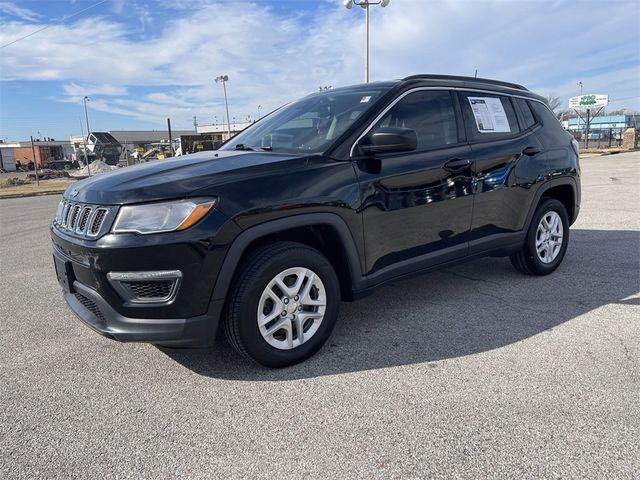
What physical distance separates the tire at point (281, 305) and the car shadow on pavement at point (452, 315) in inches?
6.2

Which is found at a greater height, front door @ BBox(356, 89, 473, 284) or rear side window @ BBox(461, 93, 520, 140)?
rear side window @ BBox(461, 93, 520, 140)

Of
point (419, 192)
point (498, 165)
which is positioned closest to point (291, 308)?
point (419, 192)

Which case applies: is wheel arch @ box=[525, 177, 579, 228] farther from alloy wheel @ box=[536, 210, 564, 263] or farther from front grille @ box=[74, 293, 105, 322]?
front grille @ box=[74, 293, 105, 322]

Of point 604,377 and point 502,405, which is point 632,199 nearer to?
point 604,377

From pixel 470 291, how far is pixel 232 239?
8.74 ft

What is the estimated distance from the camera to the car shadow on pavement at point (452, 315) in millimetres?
3227

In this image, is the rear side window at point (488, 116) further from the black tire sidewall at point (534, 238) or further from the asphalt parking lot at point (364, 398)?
the asphalt parking lot at point (364, 398)

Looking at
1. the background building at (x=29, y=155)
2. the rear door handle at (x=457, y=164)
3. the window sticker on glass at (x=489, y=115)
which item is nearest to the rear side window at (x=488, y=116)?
the window sticker on glass at (x=489, y=115)

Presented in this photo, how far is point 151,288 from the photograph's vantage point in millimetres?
2725

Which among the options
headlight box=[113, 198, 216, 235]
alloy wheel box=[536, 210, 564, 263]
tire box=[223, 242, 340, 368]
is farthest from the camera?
alloy wheel box=[536, 210, 564, 263]

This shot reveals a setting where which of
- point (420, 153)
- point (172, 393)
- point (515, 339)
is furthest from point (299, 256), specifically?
point (515, 339)

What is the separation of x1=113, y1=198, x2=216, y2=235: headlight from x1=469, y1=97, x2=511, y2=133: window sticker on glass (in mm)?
2684

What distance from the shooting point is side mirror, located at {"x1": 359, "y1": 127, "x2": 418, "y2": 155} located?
3.19 metres

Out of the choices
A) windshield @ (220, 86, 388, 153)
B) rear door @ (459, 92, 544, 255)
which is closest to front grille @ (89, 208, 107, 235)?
windshield @ (220, 86, 388, 153)
